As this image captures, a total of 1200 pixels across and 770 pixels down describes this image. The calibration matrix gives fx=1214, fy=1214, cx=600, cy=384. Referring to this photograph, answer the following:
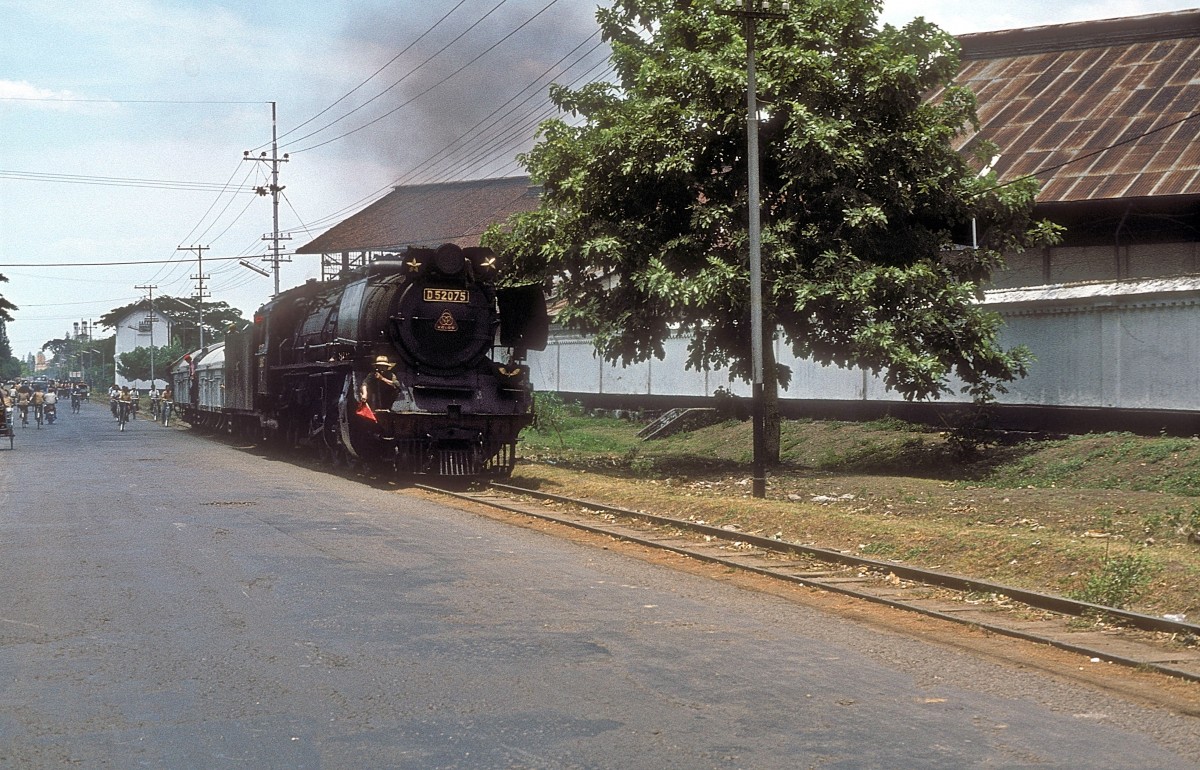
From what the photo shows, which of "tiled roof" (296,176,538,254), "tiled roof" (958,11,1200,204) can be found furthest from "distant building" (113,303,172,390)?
"tiled roof" (958,11,1200,204)

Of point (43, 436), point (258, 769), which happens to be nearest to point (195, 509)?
point (258, 769)

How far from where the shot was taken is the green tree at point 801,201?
1870cm

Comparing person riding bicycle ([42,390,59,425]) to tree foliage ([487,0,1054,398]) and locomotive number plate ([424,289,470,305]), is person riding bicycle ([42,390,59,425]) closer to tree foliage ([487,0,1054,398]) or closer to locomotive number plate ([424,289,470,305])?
locomotive number plate ([424,289,470,305])

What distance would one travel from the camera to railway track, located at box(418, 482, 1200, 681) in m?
8.26

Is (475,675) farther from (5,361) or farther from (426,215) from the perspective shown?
(5,361)

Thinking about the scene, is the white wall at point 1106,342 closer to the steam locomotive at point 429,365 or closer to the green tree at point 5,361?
the steam locomotive at point 429,365

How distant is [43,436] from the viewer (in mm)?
39312

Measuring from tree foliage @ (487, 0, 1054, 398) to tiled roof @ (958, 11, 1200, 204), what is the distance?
364cm

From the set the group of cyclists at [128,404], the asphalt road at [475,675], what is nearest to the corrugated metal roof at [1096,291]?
the asphalt road at [475,675]

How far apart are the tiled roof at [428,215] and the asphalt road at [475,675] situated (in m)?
47.2

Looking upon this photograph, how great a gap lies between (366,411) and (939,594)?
1190cm

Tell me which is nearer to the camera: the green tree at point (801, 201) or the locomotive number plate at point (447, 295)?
the green tree at point (801, 201)

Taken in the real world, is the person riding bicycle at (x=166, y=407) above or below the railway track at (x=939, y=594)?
above

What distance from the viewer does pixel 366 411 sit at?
20.1 metres
